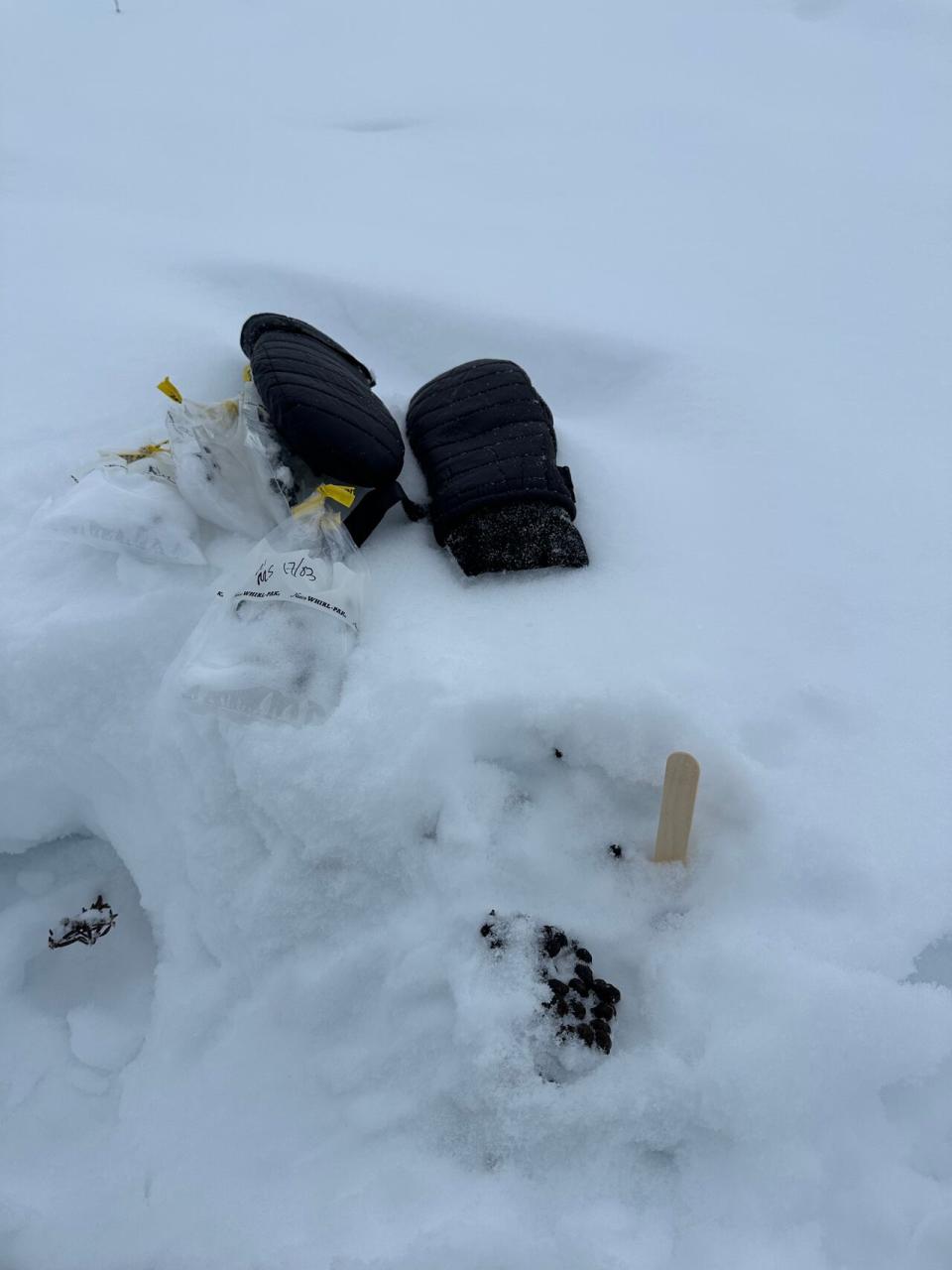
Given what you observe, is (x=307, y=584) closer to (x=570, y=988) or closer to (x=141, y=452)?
(x=141, y=452)

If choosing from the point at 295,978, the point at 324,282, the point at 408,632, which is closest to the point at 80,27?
the point at 324,282

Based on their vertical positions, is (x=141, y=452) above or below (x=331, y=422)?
below

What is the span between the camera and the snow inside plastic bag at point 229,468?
1.61m

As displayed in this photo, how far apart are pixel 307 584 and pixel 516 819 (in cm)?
56

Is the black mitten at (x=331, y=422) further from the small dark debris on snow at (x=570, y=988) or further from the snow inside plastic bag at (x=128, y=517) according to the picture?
the small dark debris on snow at (x=570, y=988)

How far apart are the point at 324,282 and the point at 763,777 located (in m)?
1.95

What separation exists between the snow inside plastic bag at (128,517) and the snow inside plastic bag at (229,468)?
51 mm

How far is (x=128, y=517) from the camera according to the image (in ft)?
5.09

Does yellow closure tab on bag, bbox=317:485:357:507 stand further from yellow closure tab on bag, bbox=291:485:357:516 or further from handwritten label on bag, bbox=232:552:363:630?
handwritten label on bag, bbox=232:552:363:630

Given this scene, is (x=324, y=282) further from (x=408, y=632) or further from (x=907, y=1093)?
(x=907, y=1093)

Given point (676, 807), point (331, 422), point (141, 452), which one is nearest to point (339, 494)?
point (331, 422)

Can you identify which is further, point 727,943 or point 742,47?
point 742,47

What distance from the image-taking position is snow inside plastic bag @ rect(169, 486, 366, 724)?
1345 mm

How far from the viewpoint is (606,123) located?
3379 mm
